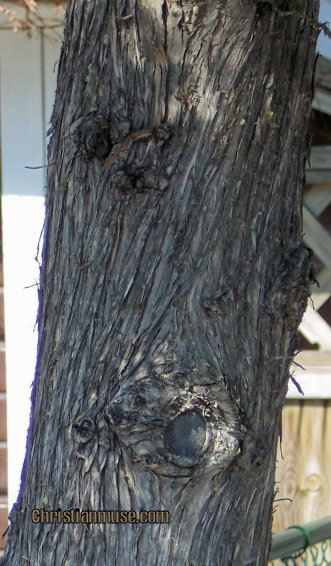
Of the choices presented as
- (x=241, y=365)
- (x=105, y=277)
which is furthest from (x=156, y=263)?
(x=241, y=365)

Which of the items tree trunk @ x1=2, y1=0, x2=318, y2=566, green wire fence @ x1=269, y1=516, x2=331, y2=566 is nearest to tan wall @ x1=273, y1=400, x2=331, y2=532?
green wire fence @ x1=269, y1=516, x2=331, y2=566

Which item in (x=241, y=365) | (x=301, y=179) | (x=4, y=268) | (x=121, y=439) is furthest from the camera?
(x=4, y=268)

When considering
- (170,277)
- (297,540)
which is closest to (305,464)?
(297,540)

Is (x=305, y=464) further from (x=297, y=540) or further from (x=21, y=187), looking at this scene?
(x=21, y=187)

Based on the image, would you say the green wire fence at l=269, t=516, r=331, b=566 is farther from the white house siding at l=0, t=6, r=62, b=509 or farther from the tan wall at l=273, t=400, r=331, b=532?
the white house siding at l=0, t=6, r=62, b=509

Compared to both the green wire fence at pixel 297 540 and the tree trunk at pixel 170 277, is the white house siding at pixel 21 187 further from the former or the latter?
the tree trunk at pixel 170 277

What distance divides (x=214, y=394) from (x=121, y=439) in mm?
193

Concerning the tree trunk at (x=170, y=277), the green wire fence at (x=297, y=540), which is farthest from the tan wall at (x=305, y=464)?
the tree trunk at (x=170, y=277)

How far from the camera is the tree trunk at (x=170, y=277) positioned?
1477 millimetres

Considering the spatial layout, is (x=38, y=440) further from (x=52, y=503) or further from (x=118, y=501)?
(x=118, y=501)

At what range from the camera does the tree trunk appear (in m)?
1.48

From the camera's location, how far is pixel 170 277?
5.01 ft

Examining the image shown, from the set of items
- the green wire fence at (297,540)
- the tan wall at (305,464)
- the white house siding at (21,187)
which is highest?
the white house siding at (21,187)

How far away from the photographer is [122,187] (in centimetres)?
152
